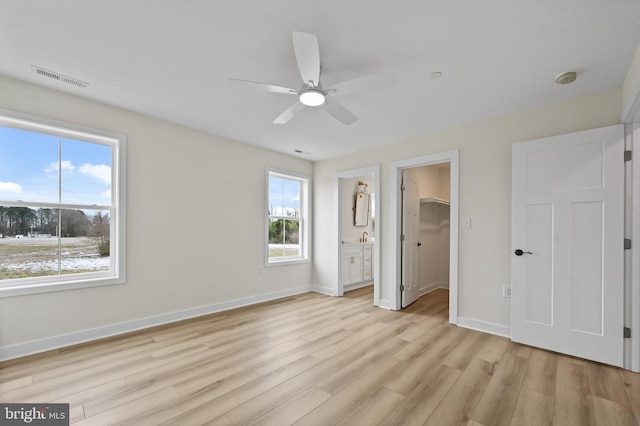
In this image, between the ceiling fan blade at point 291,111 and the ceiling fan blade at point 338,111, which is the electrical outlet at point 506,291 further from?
the ceiling fan blade at point 291,111

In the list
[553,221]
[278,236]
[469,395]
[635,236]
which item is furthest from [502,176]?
[278,236]

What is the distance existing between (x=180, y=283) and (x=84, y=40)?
9.12 ft

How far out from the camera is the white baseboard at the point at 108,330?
2607 millimetres

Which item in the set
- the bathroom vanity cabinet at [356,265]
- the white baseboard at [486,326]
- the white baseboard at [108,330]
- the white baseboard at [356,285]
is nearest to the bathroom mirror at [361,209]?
the bathroom vanity cabinet at [356,265]

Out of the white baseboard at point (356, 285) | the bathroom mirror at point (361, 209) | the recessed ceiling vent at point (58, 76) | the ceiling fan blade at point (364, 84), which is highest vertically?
the recessed ceiling vent at point (58, 76)

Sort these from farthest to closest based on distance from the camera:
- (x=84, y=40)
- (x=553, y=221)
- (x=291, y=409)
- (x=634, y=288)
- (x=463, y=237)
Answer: (x=463, y=237) < (x=553, y=221) < (x=634, y=288) < (x=84, y=40) < (x=291, y=409)

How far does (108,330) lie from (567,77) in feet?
17.1

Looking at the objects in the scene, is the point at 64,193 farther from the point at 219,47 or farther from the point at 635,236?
the point at 635,236

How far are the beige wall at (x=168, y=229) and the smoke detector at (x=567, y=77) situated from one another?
3833 mm

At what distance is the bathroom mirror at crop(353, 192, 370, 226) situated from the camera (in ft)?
19.4

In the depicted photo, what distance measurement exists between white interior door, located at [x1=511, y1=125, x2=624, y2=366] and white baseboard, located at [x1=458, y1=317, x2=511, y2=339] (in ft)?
0.57

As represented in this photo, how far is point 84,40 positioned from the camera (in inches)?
81.4

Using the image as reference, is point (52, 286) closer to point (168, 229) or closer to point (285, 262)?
point (168, 229)

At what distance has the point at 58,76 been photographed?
2.55 metres
